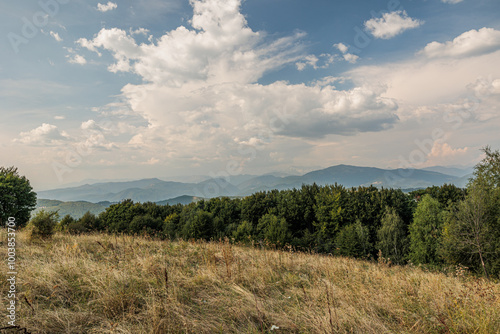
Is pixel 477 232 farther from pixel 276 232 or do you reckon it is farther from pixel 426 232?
pixel 276 232

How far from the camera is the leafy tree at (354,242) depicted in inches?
1353

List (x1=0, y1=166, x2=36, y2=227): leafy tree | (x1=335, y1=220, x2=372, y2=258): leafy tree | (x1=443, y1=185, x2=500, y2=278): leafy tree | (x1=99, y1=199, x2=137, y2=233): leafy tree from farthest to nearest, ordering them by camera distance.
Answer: (x1=99, y1=199, x2=137, y2=233): leafy tree
(x1=335, y1=220, x2=372, y2=258): leafy tree
(x1=0, y1=166, x2=36, y2=227): leafy tree
(x1=443, y1=185, x2=500, y2=278): leafy tree

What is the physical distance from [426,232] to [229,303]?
40492mm

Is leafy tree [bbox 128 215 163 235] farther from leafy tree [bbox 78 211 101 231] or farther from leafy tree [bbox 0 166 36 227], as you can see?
leafy tree [bbox 0 166 36 227]

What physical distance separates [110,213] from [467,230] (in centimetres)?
5808

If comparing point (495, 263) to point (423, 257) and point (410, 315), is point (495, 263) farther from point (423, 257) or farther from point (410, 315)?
point (410, 315)

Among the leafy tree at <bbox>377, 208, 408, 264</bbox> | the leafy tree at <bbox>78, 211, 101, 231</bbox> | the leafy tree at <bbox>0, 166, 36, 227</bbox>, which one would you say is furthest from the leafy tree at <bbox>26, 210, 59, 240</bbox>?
the leafy tree at <bbox>377, 208, 408, 264</bbox>

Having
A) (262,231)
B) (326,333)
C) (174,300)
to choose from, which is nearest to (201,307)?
(174,300)

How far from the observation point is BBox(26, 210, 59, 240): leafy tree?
9453 millimetres

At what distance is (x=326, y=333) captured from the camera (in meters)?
3.53

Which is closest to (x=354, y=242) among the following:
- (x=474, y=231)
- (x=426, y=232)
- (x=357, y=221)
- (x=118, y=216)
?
(x=357, y=221)

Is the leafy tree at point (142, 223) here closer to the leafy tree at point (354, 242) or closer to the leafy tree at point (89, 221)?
the leafy tree at point (89, 221)

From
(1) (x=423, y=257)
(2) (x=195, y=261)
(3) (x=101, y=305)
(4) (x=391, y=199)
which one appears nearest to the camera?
(3) (x=101, y=305)

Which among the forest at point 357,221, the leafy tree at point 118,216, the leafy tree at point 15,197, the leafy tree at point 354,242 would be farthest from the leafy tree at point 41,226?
the leafy tree at point 118,216
